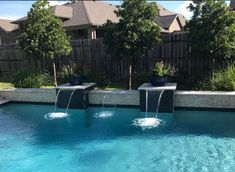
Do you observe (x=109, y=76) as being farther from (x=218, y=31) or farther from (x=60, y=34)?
(x=218, y=31)

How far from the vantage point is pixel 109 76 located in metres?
14.5

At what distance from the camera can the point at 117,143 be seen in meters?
7.90

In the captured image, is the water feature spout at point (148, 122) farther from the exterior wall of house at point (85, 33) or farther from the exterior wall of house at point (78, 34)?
the exterior wall of house at point (78, 34)

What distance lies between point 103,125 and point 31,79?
19.4 ft

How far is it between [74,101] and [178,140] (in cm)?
523

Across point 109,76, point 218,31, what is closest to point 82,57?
point 109,76

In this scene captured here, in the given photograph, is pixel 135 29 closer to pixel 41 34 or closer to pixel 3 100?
pixel 41 34

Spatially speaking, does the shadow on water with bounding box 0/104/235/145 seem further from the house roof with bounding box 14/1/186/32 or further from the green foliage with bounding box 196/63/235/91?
the house roof with bounding box 14/1/186/32

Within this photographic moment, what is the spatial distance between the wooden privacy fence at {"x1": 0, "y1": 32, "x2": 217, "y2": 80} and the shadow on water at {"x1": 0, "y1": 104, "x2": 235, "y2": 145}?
3.04 metres

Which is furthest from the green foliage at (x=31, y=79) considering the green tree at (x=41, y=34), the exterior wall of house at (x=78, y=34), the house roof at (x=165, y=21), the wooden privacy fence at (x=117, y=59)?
the house roof at (x=165, y=21)

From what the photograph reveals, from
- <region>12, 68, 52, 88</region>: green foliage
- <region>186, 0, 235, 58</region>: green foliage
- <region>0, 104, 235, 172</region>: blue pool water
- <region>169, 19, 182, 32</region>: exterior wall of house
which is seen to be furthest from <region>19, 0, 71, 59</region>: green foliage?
<region>169, 19, 182, 32</region>: exterior wall of house

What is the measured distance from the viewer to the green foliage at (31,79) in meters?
13.8

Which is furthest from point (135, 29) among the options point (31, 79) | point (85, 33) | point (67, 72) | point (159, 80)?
point (85, 33)

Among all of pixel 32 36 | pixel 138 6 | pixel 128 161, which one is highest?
pixel 138 6
